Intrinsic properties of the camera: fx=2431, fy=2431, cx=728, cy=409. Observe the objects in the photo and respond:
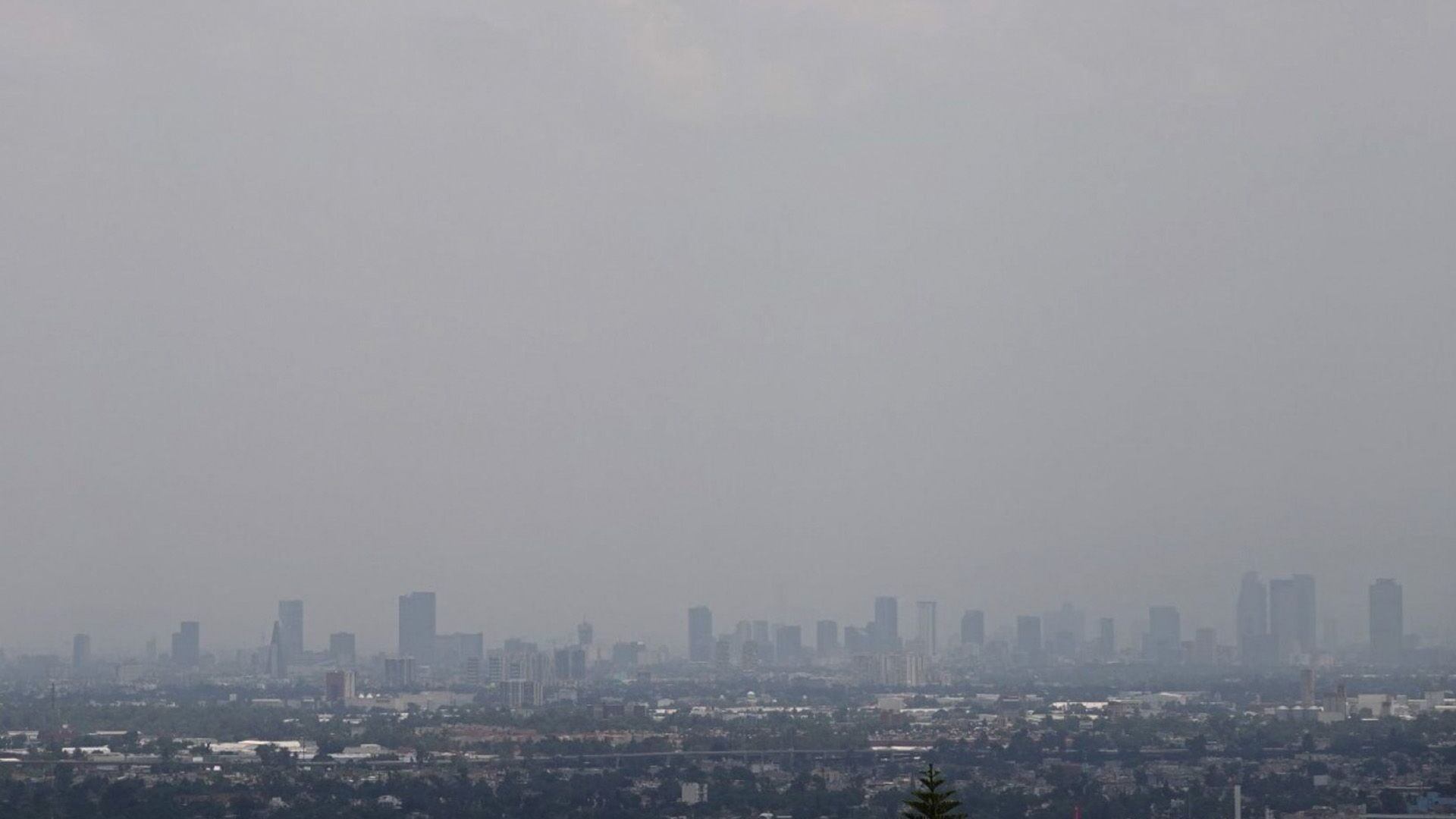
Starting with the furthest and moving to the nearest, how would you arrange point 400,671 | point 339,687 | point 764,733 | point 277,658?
point 277,658
point 400,671
point 339,687
point 764,733

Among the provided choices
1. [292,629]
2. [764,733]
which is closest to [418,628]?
[292,629]

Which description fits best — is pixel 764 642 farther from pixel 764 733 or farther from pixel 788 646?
pixel 764 733

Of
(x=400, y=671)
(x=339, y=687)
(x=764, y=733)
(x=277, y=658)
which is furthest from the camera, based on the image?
(x=277, y=658)

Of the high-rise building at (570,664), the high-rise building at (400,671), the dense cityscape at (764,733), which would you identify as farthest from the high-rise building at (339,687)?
the high-rise building at (570,664)

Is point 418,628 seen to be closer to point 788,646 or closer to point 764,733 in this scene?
point 788,646

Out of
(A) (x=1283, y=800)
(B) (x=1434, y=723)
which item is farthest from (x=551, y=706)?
(A) (x=1283, y=800)

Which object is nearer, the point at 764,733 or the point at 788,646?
the point at 764,733

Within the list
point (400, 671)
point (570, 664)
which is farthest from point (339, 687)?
point (570, 664)
